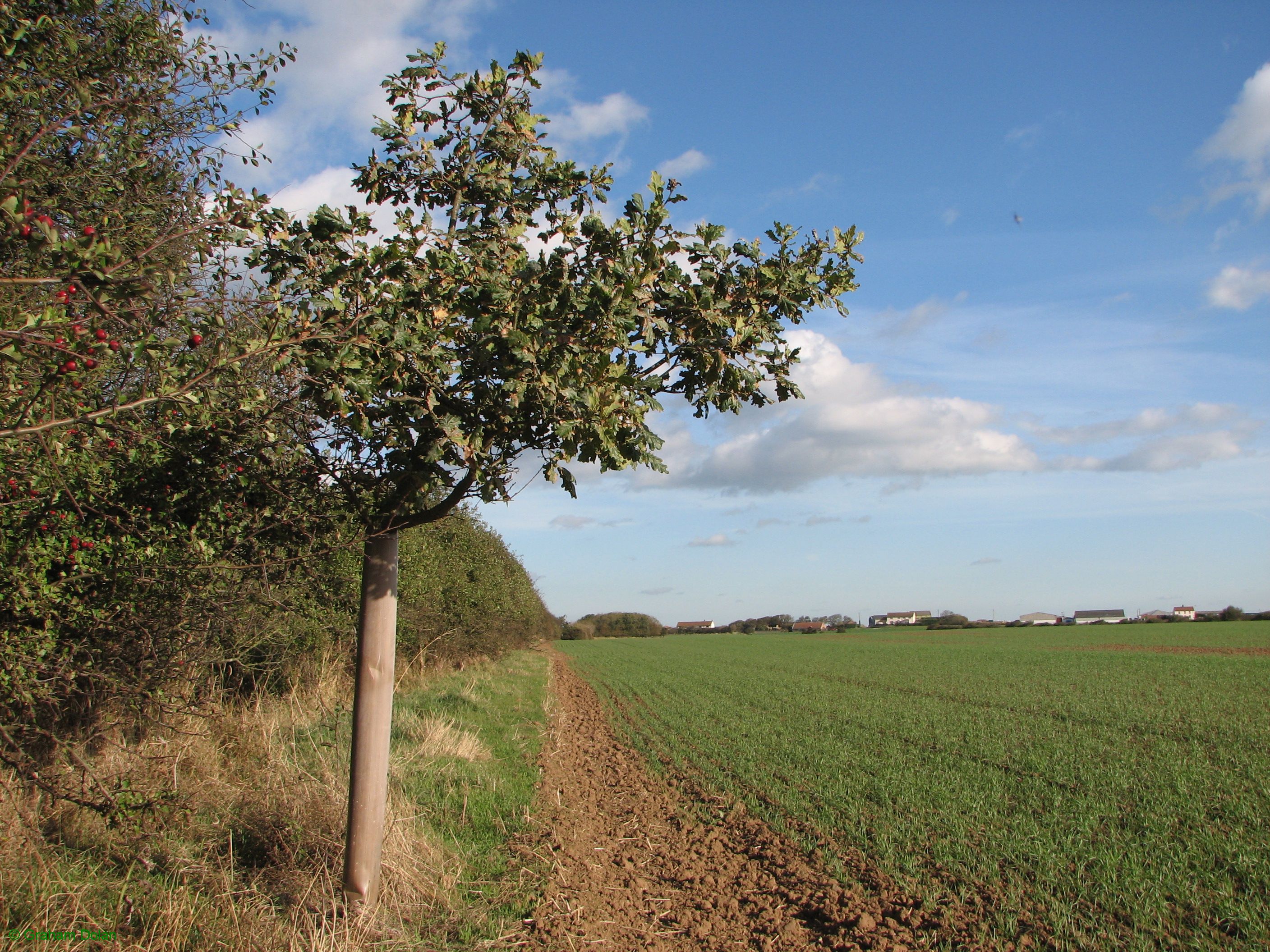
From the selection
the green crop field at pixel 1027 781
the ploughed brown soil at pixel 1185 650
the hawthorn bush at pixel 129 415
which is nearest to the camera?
the hawthorn bush at pixel 129 415

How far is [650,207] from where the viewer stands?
13.6ft

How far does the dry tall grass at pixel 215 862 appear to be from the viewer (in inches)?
178

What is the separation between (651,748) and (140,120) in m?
12.3

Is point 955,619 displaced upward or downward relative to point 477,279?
downward

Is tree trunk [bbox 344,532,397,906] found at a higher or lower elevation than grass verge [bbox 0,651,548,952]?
higher

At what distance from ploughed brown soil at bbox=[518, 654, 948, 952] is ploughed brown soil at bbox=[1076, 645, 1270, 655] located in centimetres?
4504

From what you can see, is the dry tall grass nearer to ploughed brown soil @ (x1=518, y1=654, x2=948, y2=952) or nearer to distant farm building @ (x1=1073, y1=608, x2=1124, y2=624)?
ploughed brown soil @ (x1=518, y1=654, x2=948, y2=952)

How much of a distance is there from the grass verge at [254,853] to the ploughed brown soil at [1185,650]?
47754 millimetres

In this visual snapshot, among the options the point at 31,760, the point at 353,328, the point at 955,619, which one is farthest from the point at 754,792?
the point at 955,619

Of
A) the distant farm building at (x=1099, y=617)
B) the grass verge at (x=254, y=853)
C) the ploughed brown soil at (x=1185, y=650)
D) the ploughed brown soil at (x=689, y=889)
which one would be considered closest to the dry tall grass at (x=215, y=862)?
the grass verge at (x=254, y=853)

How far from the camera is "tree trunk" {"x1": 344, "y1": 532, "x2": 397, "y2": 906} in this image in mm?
4785

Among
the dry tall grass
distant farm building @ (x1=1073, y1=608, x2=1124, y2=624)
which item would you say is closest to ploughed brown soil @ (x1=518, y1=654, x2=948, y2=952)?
the dry tall grass

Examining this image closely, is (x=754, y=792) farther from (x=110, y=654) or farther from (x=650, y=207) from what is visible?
(x=650, y=207)

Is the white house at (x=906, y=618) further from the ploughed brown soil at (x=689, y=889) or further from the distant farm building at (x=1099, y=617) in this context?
the ploughed brown soil at (x=689, y=889)
